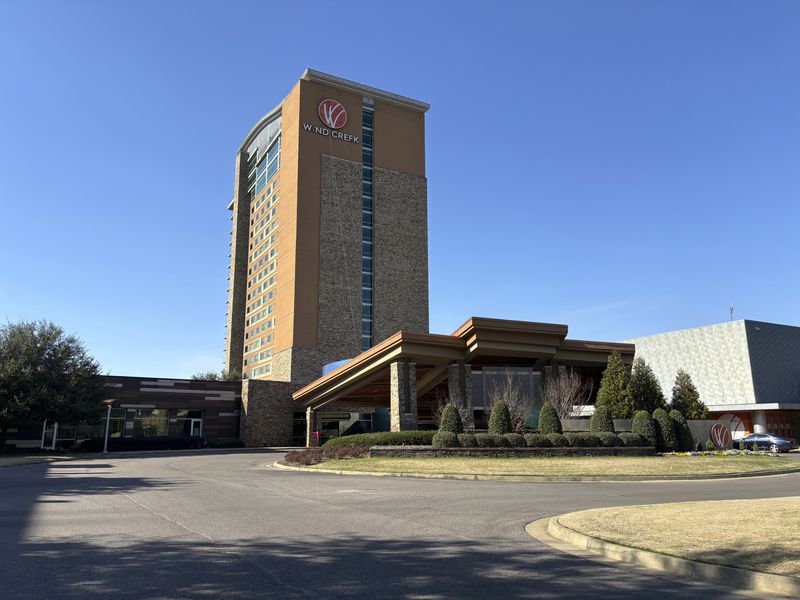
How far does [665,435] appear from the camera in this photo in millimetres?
31500

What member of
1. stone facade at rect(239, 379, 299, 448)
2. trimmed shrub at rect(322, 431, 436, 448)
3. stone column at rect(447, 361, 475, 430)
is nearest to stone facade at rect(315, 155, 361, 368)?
stone facade at rect(239, 379, 299, 448)

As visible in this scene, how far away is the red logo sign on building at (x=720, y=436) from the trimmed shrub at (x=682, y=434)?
2.31 m

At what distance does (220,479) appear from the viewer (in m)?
20.8

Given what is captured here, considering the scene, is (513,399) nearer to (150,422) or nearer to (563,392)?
(563,392)

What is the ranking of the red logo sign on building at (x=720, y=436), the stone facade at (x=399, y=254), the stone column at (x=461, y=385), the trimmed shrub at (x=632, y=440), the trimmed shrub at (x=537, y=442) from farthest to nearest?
1. the stone facade at (x=399, y=254)
2. the stone column at (x=461, y=385)
3. the red logo sign on building at (x=720, y=436)
4. the trimmed shrub at (x=632, y=440)
5. the trimmed shrub at (x=537, y=442)

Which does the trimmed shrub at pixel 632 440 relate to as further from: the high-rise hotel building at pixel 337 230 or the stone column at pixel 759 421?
the high-rise hotel building at pixel 337 230

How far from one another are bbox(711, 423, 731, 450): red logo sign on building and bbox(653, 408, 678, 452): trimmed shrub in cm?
341

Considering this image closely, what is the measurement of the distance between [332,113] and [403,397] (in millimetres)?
50602

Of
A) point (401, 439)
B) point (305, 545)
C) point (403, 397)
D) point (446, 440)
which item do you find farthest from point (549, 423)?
point (305, 545)

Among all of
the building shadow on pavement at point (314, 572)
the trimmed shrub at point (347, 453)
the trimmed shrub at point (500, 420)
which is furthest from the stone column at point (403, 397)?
the building shadow on pavement at point (314, 572)

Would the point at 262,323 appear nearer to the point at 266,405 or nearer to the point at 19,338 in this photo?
the point at 266,405

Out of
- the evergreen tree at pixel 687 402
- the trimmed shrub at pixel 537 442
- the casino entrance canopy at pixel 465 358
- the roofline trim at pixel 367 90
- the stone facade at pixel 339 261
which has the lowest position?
the trimmed shrub at pixel 537 442

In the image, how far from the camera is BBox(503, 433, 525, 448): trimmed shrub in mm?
28378

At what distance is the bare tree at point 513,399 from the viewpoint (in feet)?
115
